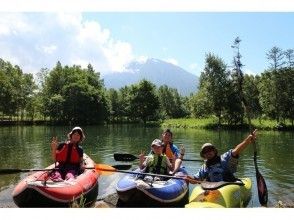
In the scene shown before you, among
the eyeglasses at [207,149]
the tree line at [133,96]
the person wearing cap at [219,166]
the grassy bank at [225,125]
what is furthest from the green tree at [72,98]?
the eyeglasses at [207,149]

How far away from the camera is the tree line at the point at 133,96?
49.2 m

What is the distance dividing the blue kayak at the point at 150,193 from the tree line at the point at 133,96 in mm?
38896

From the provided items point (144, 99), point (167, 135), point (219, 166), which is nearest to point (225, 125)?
point (144, 99)

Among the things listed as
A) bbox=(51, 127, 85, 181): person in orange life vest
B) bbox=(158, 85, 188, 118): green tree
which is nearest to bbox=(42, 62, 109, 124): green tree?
bbox=(158, 85, 188, 118): green tree

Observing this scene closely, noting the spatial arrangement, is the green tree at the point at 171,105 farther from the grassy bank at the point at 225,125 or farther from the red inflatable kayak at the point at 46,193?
the red inflatable kayak at the point at 46,193

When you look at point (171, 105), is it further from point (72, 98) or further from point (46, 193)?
point (46, 193)

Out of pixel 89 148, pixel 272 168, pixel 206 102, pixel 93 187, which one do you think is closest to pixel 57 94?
pixel 206 102

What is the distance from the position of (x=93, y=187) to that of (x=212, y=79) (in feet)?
140

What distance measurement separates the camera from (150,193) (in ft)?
33.5

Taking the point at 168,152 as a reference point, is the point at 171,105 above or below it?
above

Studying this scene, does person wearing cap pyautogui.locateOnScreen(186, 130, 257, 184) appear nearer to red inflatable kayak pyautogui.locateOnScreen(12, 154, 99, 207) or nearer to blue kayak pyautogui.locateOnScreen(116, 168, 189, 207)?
blue kayak pyautogui.locateOnScreen(116, 168, 189, 207)

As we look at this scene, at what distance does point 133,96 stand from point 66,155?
58173mm
